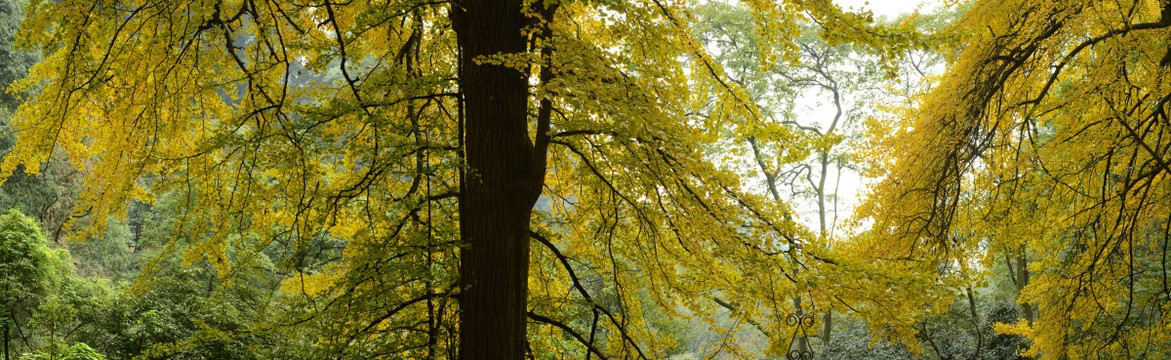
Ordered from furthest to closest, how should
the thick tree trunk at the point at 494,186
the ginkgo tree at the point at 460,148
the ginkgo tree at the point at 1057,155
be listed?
the ginkgo tree at the point at 1057,155, the thick tree trunk at the point at 494,186, the ginkgo tree at the point at 460,148

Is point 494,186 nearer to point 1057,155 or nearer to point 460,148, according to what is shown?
point 460,148

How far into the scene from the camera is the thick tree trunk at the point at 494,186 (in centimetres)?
309

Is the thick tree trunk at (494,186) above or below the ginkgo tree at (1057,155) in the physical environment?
below

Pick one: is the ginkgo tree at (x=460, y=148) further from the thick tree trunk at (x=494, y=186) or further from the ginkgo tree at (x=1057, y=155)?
the ginkgo tree at (x=1057, y=155)

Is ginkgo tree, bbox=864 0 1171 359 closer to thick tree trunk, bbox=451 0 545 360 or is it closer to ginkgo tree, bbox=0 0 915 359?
ginkgo tree, bbox=0 0 915 359

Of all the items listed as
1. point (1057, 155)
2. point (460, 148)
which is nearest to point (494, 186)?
point (460, 148)

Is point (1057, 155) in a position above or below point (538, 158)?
above

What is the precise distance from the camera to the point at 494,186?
3.17 meters

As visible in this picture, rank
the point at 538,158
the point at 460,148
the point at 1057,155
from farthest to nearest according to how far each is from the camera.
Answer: the point at 1057,155
the point at 538,158
the point at 460,148

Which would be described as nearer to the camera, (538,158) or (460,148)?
(460,148)

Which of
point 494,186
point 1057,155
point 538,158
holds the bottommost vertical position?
point 494,186

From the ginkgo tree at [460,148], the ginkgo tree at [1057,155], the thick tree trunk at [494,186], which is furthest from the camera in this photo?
the ginkgo tree at [1057,155]

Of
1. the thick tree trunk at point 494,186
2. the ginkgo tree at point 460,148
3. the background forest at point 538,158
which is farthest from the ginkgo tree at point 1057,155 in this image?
the thick tree trunk at point 494,186

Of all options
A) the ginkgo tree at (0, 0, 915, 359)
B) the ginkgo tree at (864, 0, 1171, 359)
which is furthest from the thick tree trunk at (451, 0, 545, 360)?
the ginkgo tree at (864, 0, 1171, 359)
